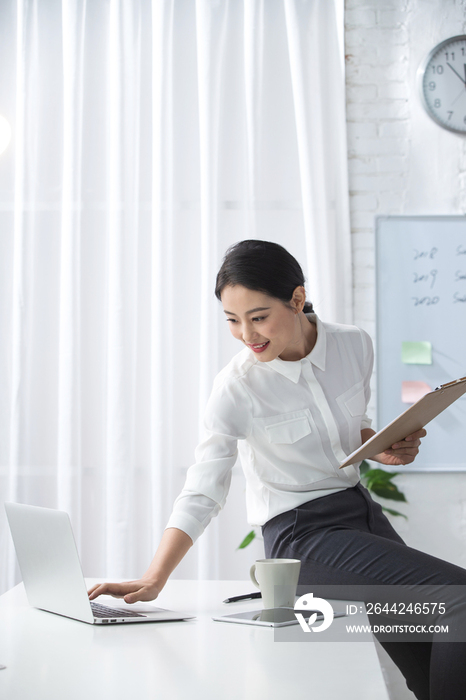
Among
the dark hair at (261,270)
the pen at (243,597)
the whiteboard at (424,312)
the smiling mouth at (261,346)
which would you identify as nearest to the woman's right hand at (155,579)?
the pen at (243,597)

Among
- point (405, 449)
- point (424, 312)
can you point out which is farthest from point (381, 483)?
point (405, 449)

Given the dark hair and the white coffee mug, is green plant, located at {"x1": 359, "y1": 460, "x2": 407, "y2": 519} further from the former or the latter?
the white coffee mug

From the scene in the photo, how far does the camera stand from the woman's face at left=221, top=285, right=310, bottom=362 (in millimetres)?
1274

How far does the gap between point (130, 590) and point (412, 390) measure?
151 cm

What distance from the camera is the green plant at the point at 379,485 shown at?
6.88 ft

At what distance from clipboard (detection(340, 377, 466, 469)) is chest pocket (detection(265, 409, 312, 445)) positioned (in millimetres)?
145

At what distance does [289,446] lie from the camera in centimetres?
129

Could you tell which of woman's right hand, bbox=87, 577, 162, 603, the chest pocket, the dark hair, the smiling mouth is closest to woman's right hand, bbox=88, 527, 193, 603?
woman's right hand, bbox=87, 577, 162, 603

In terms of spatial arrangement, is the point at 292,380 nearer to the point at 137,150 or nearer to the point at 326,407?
the point at 326,407

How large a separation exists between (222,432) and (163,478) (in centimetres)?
101

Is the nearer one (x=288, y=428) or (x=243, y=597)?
(x=243, y=597)

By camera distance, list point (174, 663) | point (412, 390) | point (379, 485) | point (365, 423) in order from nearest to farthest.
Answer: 1. point (174, 663)
2. point (365, 423)
3. point (379, 485)
4. point (412, 390)

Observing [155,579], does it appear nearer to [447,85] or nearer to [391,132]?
[391,132]

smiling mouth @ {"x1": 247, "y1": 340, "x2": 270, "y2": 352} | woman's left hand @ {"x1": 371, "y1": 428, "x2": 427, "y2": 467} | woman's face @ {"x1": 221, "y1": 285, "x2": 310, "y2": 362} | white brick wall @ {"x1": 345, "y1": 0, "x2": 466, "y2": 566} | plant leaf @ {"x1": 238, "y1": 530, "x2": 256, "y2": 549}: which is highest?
white brick wall @ {"x1": 345, "y1": 0, "x2": 466, "y2": 566}
